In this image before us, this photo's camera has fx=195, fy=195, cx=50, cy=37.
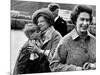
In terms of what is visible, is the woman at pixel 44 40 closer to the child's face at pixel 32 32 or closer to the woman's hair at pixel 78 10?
the child's face at pixel 32 32

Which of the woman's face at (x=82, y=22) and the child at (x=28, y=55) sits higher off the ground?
the woman's face at (x=82, y=22)

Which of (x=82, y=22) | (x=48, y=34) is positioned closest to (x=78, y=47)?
(x=82, y=22)

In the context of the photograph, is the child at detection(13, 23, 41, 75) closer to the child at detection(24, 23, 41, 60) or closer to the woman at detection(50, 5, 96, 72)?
the child at detection(24, 23, 41, 60)

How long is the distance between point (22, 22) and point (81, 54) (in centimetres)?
96

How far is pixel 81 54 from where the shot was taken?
110 inches

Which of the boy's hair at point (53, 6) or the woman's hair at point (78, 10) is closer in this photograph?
the boy's hair at point (53, 6)

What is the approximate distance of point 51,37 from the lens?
8.74 ft

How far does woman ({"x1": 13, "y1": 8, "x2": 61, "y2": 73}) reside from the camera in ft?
8.43

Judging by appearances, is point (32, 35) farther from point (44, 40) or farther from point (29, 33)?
point (44, 40)

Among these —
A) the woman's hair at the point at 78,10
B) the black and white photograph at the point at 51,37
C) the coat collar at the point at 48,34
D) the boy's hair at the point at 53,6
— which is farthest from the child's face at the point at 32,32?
the woman's hair at the point at 78,10

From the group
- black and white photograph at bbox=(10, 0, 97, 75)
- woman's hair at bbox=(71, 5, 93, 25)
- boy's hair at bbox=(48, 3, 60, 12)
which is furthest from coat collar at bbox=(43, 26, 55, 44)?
woman's hair at bbox=(71, 5, 93, 25)

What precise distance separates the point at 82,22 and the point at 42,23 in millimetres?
606

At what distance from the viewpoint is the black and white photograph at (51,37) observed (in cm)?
249

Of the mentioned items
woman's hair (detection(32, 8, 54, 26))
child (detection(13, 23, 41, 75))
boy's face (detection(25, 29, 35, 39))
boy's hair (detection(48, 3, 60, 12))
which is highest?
boy's hair (detection(48, 3, 60, 12))
